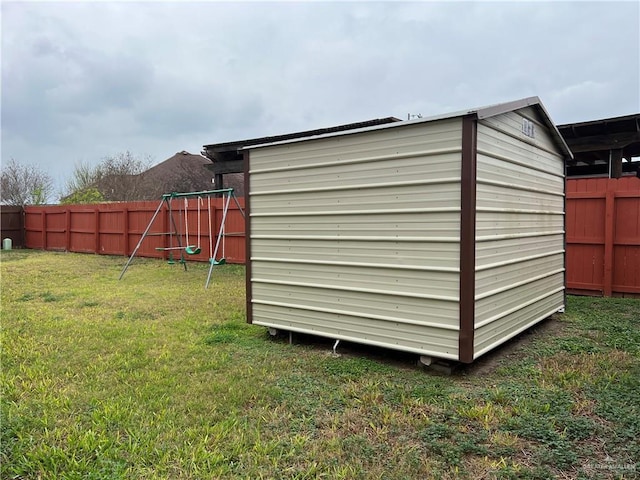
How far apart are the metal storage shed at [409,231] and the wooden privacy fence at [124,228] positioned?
16.0ft

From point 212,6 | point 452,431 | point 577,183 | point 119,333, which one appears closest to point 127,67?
point 212,6

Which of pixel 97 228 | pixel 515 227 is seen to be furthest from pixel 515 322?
pixel 97 228

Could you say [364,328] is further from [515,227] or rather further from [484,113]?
[484,113]

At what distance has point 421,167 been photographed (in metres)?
3.01

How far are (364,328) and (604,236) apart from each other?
4200mm

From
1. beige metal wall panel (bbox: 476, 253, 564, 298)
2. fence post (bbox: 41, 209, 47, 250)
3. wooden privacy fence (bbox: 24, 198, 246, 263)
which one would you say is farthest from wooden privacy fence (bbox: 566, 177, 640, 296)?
fence post (bbox: 41, 209, 47, 250)

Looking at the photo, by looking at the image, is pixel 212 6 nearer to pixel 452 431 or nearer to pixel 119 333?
pixel 119 333

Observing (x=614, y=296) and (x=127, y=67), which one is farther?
(x=127, y=67)

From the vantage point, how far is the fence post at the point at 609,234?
18.3ft

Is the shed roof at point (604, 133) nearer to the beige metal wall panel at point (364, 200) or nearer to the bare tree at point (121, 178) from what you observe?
the beige metal wall panel at point (364, 200)

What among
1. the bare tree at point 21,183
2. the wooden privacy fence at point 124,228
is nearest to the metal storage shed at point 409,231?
the wooden privacy fence at point 124,228

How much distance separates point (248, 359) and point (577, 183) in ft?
16.8

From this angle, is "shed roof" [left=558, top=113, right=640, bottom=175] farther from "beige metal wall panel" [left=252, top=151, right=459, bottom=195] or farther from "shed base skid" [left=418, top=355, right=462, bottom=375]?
"shed base skid" [left=418, top=355, right=462, bottom=375]

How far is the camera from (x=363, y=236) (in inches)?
130
